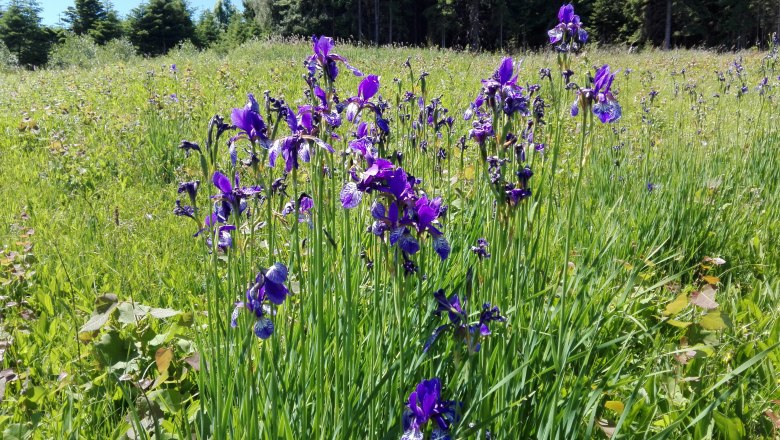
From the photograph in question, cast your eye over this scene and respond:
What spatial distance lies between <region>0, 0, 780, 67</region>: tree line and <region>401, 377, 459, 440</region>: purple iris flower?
30907 mm

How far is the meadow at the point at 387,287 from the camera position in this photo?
3.93ft

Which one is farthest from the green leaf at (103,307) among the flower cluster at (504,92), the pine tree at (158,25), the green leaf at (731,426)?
the pine tree at (158,25)

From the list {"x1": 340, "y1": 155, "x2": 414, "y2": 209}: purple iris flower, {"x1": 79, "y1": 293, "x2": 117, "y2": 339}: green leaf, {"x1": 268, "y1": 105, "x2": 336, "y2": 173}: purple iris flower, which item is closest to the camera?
{"x1": 340, "y1": 155, "x2": 414, "y2": 209}: purple iris flower

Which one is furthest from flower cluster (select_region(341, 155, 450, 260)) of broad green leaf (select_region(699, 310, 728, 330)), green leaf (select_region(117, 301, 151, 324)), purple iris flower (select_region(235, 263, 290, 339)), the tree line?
the tree line

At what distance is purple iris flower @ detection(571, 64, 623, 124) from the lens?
1.41m

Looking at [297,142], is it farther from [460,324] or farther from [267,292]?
[460,324]

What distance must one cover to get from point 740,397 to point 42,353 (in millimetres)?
2583

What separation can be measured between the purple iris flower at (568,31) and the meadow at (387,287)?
74mm

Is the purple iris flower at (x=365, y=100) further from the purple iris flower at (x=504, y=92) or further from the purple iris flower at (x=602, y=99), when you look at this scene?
the purple iris flower at (x=602, y=99)

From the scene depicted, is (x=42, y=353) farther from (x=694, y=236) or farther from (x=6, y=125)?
(x=6, y=125)

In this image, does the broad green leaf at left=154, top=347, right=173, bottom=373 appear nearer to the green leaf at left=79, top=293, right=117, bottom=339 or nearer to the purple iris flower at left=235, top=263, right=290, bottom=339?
the green leaf at left=79, top=293, right=117, bottom=339

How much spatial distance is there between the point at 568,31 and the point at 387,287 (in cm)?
102

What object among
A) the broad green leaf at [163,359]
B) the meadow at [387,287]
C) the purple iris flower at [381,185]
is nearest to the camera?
the purple iris flower at [381,185]

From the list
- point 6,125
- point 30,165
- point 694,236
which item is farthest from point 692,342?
point 6,125
